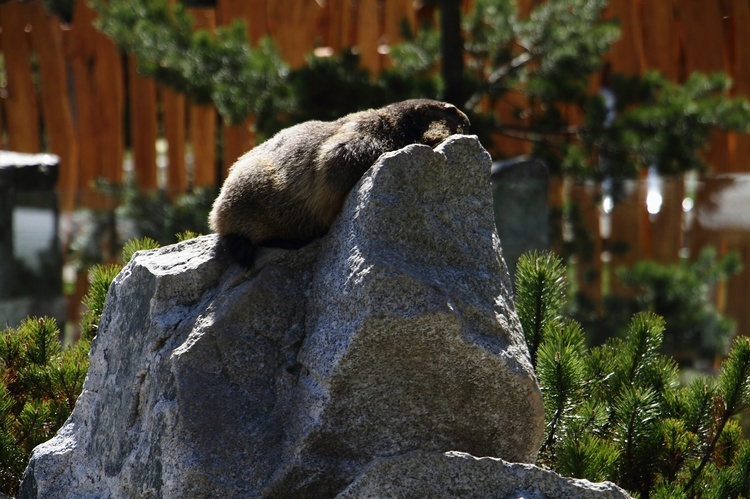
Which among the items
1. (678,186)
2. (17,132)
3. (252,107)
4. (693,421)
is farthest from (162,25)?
(693,421)

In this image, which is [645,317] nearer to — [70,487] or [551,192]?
[70,487]

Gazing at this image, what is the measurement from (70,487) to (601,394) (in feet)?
5.97

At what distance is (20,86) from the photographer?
855 cm

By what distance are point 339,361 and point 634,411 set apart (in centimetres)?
109

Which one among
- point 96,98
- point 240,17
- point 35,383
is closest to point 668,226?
point 240,17

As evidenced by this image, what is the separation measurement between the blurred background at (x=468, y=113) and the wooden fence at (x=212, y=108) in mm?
17

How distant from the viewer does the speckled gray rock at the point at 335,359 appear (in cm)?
254

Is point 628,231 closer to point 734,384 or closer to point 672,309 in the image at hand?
point 672,309

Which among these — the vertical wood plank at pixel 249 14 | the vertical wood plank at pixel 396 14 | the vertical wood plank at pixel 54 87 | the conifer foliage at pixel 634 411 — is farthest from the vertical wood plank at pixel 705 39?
the vertical wood plank at pixel 54 87

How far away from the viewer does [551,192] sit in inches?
281

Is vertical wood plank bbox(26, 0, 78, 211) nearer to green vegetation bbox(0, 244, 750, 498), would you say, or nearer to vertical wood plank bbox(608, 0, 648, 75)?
vertical wood plank bbox(608, 0, 648, 75)

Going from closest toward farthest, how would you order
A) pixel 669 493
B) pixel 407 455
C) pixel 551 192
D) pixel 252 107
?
1. pixel 407 455
2. pixel 669 493
3. pixel 252 107
4. pixel 551 192

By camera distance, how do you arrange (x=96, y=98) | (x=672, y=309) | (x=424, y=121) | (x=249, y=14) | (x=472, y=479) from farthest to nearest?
1. (x=96, y=98)
2. (x=249, y=14)
3. (x=672, y=309)
4. (x=424, y=121)
5. (x=472, y=479)

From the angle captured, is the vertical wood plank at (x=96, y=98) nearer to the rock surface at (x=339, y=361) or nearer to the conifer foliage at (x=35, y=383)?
the conifer foliage at (x=35, y=383)
